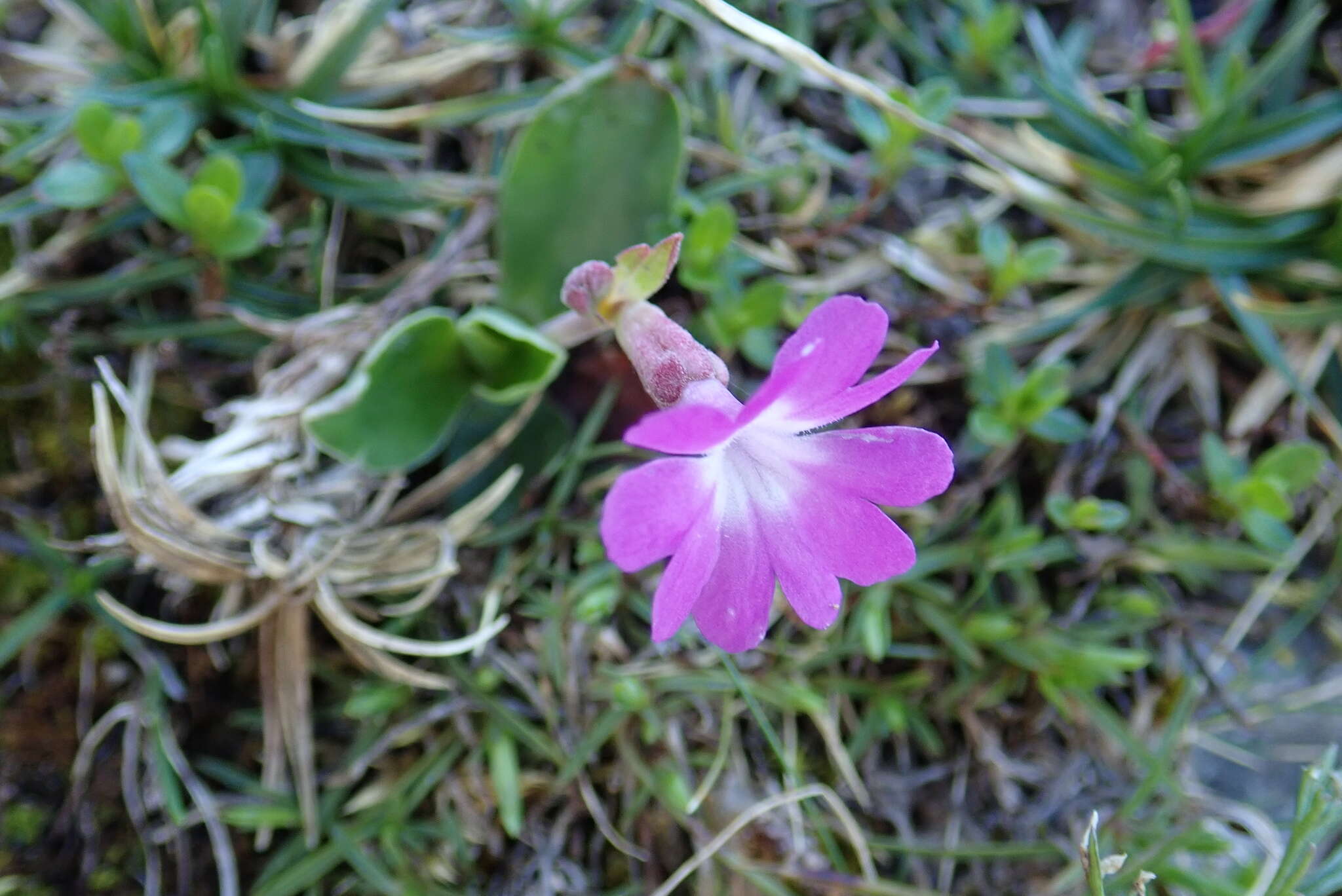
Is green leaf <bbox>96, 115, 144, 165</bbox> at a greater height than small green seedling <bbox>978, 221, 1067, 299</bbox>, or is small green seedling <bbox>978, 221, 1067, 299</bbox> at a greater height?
small green seedling <bbox>978, 221, 1067, 299</bbox>

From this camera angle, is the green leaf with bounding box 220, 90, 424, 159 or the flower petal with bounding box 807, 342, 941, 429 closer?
the flower petal with bounding box 807, 342, 941, 429

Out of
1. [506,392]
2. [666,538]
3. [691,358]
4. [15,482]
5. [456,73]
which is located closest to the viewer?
[666,538]

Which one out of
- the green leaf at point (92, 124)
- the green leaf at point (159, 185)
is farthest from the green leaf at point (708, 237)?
the green leaf at point (92, 124)

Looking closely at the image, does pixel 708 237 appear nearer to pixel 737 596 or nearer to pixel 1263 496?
pixel 737 596

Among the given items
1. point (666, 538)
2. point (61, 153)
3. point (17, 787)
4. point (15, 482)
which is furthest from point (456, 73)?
point (17, 787)

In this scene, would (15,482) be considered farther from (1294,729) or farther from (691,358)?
(1294,729)

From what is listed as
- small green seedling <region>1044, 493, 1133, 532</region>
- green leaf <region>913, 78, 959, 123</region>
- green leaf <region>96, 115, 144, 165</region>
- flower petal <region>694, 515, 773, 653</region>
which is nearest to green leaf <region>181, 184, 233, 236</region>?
green leaf <region>96, 115, 144, 165</region>

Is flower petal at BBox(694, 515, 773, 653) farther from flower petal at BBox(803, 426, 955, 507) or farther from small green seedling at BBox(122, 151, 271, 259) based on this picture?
small green seedling at BBox(122, 151, 271, 259)
